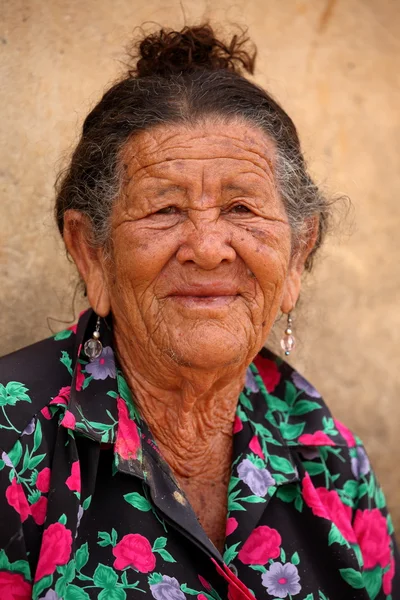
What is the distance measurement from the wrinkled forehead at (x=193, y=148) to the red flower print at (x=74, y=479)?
96 centimetres

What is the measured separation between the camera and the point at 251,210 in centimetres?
256

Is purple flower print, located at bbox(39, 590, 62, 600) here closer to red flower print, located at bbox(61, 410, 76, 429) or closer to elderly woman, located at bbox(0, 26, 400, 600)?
elderly woman, located at bbox(0, 26, 400, 600)

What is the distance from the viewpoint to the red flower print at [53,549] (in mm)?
2139

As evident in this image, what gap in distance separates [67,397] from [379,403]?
1.98 metres

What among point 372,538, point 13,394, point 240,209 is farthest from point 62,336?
point 372,538

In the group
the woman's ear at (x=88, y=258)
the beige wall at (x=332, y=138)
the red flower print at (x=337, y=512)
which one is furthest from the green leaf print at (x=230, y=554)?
the beige wall at (x=332, y=138)

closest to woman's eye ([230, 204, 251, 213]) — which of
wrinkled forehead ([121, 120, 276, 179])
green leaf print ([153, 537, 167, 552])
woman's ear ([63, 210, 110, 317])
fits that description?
wrinkled forehead ([121, 120, 276, 179])

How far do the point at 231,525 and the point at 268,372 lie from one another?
80 cm

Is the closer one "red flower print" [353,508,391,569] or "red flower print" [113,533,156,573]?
"red flower print" [113,533,156,573]

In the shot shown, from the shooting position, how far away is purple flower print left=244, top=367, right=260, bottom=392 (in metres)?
3.08

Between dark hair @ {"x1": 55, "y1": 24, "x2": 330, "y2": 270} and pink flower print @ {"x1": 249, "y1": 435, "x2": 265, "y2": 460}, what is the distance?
753 mm

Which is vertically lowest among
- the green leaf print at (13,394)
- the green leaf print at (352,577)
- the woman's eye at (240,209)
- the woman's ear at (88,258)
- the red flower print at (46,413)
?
the green leaf print at (352,577)

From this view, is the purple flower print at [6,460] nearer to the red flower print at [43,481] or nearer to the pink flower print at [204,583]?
A: the red flower print at [43,481]

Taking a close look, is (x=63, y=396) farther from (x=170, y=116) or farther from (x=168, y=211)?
(x=170, y=116)
